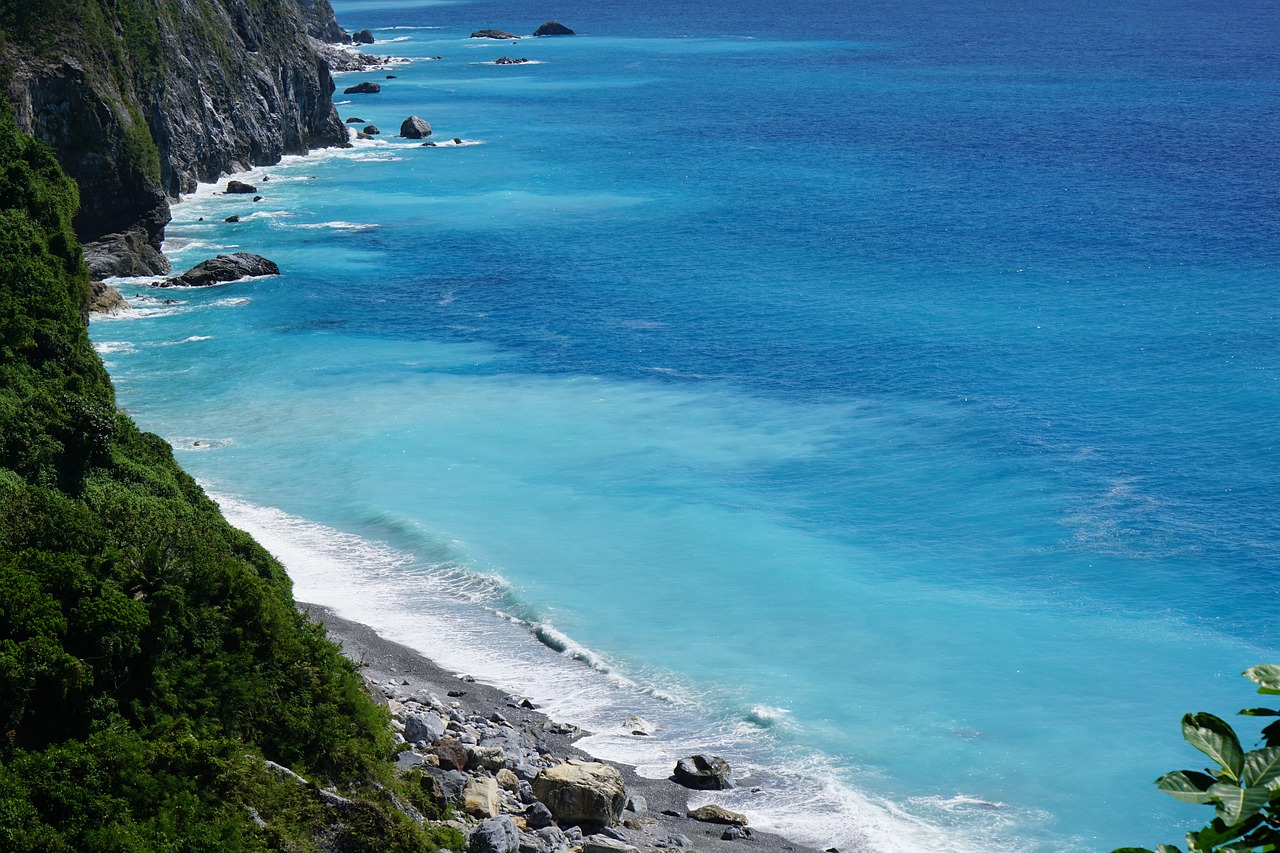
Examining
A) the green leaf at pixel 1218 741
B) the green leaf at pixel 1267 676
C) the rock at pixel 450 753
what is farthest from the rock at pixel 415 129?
the green leaf at pixel 1267 676

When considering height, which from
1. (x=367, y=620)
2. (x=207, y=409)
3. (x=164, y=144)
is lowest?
(x=367, y=620)

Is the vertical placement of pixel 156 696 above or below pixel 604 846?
above

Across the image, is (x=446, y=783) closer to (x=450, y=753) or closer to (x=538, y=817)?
(x=450, y=753)

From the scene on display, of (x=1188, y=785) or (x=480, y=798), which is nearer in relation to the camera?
(x=1188, y=785)

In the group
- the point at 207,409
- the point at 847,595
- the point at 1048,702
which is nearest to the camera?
the point at 1048,702

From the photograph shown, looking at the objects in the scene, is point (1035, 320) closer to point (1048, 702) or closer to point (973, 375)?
point (973, 375)

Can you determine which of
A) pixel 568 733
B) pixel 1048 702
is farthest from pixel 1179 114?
pixel 568 733

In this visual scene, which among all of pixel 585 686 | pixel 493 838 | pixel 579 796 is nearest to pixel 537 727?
pixel 585 686
